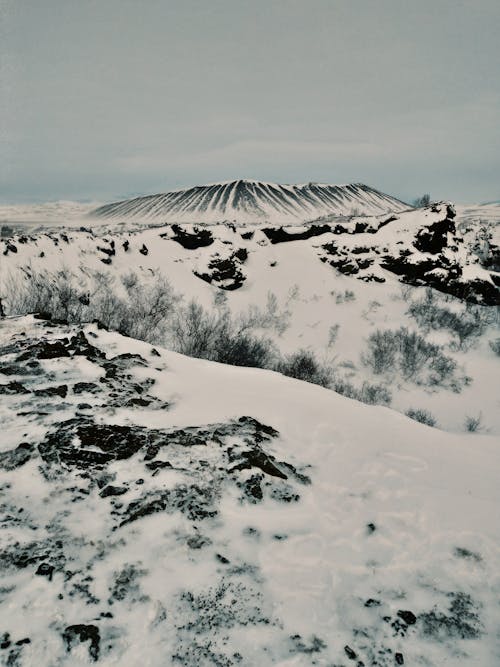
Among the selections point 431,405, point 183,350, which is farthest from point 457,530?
point 183,350

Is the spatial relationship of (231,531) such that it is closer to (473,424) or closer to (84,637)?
(84,637)

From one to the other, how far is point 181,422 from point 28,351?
13.1 feet

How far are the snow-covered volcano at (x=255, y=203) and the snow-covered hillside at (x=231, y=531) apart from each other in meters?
116

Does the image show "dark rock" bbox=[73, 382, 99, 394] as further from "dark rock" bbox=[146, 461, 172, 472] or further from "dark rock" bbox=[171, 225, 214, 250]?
"dark rock" bbox=[171, 225, 214, 250]

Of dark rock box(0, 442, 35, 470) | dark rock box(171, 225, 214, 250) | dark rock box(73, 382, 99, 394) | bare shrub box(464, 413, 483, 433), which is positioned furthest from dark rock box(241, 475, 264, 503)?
dark rock box(171, 225, 214, 250)

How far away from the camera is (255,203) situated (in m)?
130

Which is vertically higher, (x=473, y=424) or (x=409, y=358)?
(x=409, y=358)

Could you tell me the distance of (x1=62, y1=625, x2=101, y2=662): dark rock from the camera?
112 inches

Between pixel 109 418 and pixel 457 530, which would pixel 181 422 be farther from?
pixel 457 530

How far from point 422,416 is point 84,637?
59.7ft

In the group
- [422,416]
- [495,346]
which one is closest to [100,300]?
[422,416]

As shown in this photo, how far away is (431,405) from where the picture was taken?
1984 cm

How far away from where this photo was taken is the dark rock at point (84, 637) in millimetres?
2842

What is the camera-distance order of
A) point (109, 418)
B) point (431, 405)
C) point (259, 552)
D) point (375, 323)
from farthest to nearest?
point (375, 323), point (431, 405), point (109, 418), point (259, 552)
